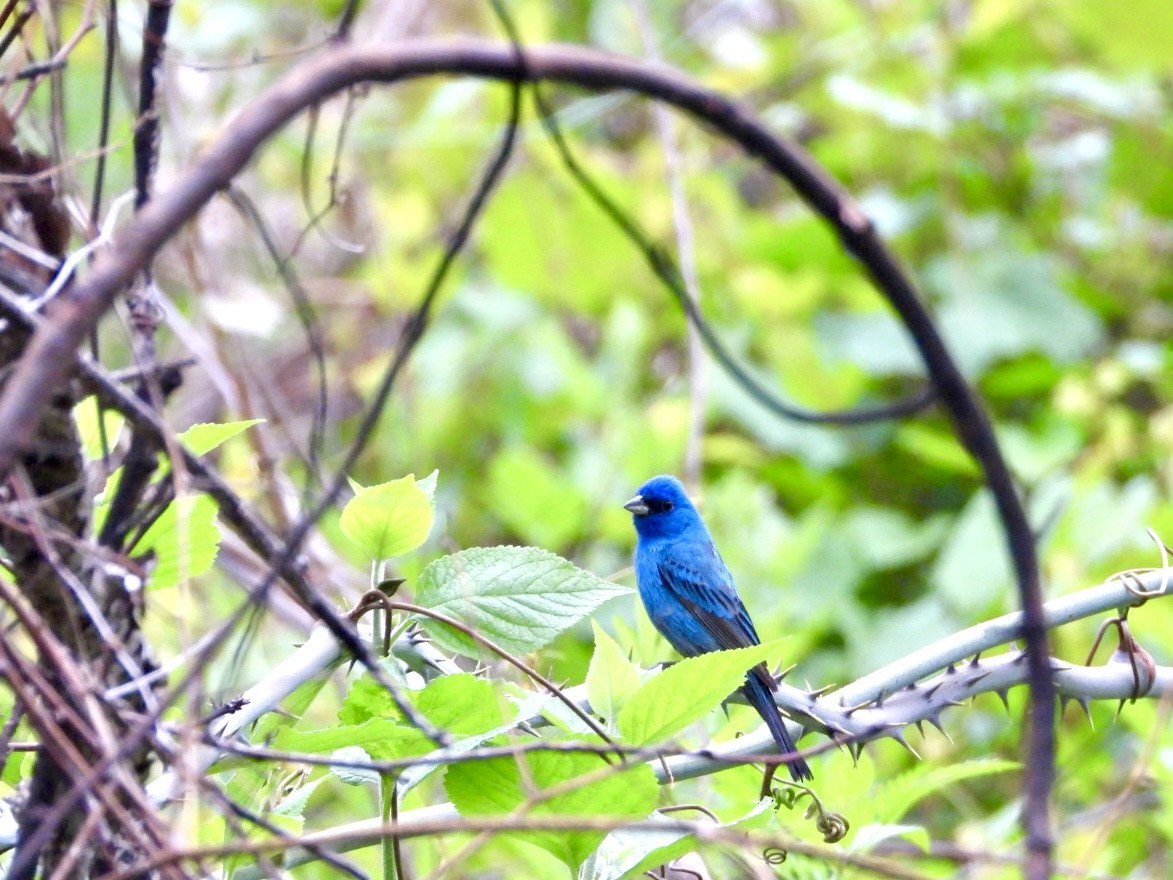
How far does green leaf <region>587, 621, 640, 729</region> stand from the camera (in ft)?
5.04

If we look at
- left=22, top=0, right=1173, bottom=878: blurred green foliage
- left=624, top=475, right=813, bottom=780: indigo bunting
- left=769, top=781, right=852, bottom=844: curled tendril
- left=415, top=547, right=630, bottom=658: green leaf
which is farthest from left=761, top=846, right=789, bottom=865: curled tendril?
left=22, top=0, right=1173, bottom=878: blurred green foliage

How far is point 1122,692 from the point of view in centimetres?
157

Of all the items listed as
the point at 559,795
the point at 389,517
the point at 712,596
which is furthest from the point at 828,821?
the point at 712,596

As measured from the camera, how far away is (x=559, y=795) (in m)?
1.36

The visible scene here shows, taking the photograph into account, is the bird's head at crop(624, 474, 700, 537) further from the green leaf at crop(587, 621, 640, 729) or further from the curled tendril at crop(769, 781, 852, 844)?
the green leaf at crop(587, 621, 640, 729)

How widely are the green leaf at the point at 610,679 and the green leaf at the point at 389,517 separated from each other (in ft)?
0.81

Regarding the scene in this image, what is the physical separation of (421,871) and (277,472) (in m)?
1.31

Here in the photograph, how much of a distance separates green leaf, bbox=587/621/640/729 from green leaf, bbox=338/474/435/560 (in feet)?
0.81

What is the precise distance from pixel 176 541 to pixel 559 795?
1.80 feet

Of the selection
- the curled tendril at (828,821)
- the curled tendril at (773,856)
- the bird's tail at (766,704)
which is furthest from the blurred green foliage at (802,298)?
the curled tendril at (773,856)

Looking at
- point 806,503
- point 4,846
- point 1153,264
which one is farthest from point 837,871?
point 1153,264

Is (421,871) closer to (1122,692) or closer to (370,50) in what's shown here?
(1122,692)

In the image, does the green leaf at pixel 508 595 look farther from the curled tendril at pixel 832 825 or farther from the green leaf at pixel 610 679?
the curled tendril at pixel 832 825

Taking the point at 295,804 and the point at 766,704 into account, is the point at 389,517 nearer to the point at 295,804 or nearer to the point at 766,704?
the point at 295,804
